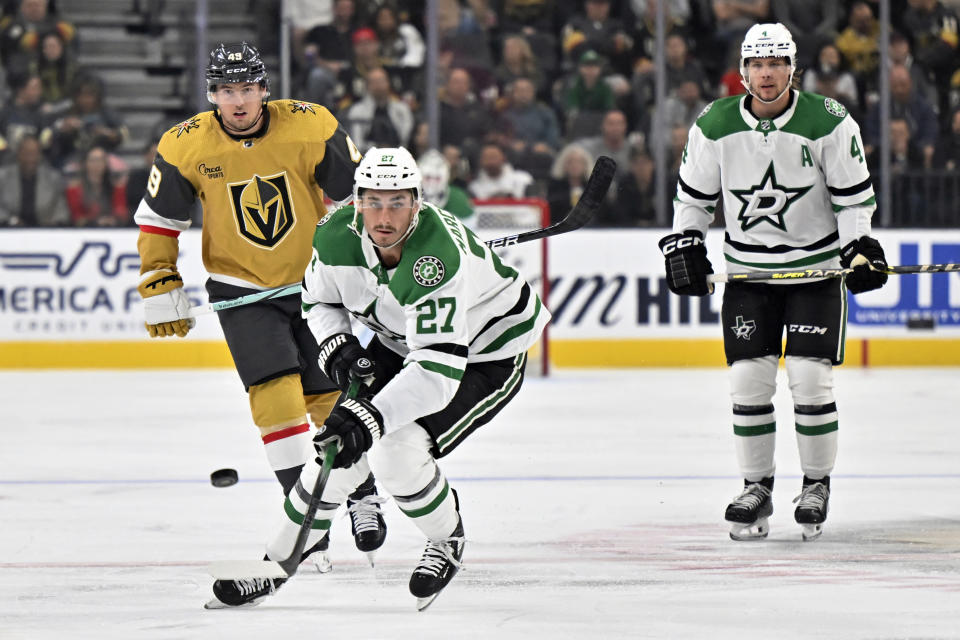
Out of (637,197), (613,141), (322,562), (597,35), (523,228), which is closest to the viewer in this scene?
(322,562)

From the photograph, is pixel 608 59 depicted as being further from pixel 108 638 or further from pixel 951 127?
pixel 108 638

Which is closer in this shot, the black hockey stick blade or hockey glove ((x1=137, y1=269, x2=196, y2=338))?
hockey glove ((x1=137, y1=269, x2=196, y2=338))

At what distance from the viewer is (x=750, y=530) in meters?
3.97

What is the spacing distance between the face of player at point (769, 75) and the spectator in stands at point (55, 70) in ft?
20.3

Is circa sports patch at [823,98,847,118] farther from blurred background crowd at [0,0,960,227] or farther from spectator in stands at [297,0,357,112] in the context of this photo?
spectator in stands at [297,0,357,112]

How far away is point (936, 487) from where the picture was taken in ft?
15.6

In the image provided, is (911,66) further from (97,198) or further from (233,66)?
(233,66)

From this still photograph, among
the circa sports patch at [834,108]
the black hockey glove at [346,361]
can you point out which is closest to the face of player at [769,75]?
the circa sports patch at [834,108]

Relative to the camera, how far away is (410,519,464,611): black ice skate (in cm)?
316

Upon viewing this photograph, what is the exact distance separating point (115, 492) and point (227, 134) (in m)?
1.41

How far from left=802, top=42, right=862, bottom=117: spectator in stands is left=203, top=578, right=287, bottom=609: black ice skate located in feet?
22.5

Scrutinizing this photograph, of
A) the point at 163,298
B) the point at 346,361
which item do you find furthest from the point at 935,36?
the point at 346,361

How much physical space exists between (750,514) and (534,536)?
54 centimetres

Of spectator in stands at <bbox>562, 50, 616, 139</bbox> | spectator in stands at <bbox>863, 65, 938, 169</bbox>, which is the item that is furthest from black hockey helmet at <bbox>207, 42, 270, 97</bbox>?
spectator in stands at <bbox>863, 65, 938, 169</bbox>
